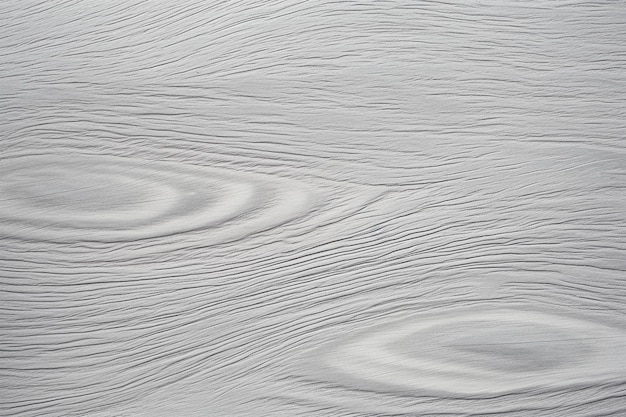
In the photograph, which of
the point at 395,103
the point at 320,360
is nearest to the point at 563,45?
the point at 395,103

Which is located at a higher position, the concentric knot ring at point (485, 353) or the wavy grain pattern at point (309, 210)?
the wavy grain pattern at point (309, 210)

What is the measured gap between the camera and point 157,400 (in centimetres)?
30

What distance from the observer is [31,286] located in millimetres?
308

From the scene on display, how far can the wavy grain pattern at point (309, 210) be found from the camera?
306 mm

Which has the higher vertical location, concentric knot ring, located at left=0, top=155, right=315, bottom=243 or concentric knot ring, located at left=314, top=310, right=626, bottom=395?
concentric knot ring, located at left=0, top=155, right=315, bottom=243

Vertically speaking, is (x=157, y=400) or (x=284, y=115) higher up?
(x=284, y=115)

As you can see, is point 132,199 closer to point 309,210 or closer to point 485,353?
point 309,210

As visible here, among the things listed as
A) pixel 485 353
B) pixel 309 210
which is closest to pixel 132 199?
pixel 309 210

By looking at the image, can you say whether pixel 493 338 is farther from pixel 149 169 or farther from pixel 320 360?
pixel 149 169

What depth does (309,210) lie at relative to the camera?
1.02 ft

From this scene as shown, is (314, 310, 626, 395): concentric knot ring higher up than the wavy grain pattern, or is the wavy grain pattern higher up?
the wavy grain pattern

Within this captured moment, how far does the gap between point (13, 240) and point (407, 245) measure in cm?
20

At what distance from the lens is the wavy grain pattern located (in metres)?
0.31

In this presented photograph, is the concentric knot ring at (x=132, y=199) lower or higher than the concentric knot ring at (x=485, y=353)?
higher
